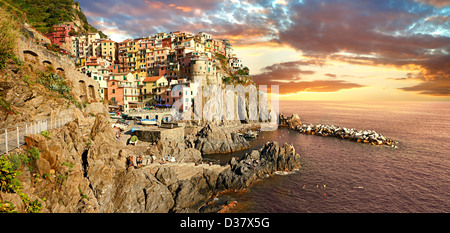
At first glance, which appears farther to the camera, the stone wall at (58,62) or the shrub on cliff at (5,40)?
the stone wall at (58,62)

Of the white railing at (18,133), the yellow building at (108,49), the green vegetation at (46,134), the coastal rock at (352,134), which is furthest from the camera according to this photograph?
the yellow building at (108,49)

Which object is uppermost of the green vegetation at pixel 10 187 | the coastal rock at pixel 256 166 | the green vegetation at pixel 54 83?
the green vegetation at pixel 54 83

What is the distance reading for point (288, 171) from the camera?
40.0 metres

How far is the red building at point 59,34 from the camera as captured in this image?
305 ft

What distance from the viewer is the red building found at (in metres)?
93.0

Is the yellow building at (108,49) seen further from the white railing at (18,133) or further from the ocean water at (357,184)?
the white railing at (18,133)

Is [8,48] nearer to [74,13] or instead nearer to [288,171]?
[288,171]

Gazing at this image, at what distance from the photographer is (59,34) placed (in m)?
94.7

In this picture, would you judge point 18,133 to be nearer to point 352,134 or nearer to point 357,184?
point 357,184

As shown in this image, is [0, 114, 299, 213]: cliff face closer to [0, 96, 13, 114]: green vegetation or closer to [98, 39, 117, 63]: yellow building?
[0, 96, 13, 114]: green vegetation

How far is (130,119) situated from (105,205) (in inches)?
1581

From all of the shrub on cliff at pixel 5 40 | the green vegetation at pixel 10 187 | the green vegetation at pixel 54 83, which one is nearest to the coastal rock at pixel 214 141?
the green vegetation at pixel 54 83
